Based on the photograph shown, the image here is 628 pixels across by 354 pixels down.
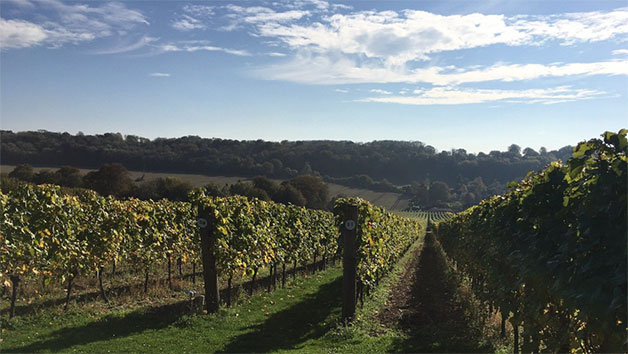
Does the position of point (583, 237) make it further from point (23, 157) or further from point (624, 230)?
point (23, 157)

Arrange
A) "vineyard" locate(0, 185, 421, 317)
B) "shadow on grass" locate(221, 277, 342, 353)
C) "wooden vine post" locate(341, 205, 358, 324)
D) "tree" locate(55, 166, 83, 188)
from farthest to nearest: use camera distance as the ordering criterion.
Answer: "tree" locate(55, 166, 83, 188) < "wooden vine post" locate(341, 205, 358, 324) < "vineyard" locate(0, 185, 421, 317) < "shadow on grass" locate(221, 277, 342, 353)

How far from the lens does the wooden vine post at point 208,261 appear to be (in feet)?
29.9

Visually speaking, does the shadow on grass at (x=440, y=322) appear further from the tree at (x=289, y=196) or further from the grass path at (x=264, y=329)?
the tree at (x=289, y=196)

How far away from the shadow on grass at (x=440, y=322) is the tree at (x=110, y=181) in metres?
44.4

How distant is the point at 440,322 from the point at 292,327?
11.4 ft

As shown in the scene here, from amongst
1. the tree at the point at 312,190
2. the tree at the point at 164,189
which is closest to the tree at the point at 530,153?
the tree at the point at 312,190

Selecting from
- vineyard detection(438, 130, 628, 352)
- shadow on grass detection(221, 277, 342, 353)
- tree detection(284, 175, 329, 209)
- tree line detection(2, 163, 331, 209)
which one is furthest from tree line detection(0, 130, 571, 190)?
vineyard detection(438, 130, 628, 352)

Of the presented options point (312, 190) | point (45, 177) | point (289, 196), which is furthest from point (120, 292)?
point (312, 190)

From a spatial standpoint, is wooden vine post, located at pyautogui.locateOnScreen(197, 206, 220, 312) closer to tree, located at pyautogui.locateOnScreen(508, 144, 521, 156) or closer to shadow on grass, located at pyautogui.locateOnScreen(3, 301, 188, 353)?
shadow on grass, located at pyautogui.locateOnScreen(3, 301, 188, 353)

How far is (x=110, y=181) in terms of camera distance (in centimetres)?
4878

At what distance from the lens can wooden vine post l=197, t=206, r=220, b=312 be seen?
29.9 feet

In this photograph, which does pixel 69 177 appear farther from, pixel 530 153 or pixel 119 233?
pixel 530 153

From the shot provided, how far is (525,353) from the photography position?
4.15 m

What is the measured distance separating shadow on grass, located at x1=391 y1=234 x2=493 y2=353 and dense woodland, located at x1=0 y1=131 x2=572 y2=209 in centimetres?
4203
